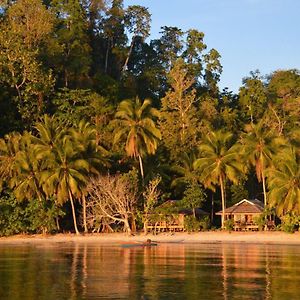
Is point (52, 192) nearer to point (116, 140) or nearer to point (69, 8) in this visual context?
point (116, 140)

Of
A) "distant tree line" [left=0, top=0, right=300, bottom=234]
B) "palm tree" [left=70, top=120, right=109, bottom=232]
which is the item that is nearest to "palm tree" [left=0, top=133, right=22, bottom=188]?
"distant tree line" [left=0, top=0, right=300, bottom=234]

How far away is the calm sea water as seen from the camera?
76.0ft

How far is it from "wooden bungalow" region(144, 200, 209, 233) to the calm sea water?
9.77m

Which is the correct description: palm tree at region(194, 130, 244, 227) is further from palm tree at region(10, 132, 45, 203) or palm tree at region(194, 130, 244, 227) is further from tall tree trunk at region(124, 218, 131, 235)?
palm tree at region(10, 132, 45, 203)

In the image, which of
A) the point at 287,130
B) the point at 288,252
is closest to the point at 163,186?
the point at 287,130

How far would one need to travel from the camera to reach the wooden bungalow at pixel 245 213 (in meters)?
54.8

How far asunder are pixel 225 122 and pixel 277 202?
1848 cm

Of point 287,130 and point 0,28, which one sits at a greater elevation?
point 0,28

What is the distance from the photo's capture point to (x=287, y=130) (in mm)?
67875

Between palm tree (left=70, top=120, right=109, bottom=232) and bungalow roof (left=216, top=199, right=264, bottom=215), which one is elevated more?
palm tree (left=70, top=120, right=109, bottom=232)

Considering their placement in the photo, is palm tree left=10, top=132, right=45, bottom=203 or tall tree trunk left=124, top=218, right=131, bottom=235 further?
palm tree left=10, top=132, right=45, bottom=203

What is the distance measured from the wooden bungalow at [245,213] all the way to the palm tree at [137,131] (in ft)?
26.6

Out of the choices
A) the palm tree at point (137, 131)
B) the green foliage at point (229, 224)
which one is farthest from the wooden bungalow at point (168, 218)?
the palm tree at point (137, 131)

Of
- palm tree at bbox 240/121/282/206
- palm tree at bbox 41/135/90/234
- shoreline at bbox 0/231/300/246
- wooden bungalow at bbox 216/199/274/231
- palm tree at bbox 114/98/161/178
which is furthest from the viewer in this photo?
palm tree at bbox 114/98/161/178
